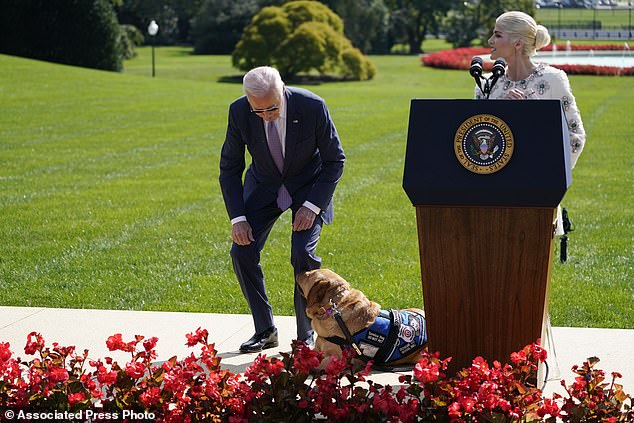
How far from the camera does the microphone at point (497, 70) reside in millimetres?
5164

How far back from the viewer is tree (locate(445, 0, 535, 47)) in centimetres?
5959

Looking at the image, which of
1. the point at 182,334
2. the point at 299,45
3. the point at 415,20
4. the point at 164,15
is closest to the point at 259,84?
the point at 182,334

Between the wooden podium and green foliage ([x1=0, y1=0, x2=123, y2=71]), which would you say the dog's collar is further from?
green foliage ([x1=0, y1=0, x2=123, y2=71])

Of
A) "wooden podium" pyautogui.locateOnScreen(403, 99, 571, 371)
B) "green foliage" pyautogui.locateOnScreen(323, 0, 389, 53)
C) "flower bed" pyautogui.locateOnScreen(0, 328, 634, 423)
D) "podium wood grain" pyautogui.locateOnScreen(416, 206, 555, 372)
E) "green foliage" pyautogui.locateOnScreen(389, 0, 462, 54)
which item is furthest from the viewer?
"green foliage" pyautogui.locateOnScreen(389, 0, 462, 54)

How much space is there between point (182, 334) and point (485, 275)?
2.72 m

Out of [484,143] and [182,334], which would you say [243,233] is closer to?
[182,334]

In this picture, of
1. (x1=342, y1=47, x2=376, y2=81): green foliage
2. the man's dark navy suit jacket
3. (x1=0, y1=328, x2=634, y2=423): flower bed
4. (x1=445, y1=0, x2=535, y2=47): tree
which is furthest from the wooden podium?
(x1=445, y1=0, x2=535, y2=47): tree

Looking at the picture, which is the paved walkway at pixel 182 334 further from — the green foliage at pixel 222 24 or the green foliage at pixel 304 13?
the green foliage at pixel 222 24

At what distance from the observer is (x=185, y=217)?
39.6ft

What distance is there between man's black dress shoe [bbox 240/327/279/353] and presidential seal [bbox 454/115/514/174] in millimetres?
2335

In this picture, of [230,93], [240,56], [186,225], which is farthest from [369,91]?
[186,225]

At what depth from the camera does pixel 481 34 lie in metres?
60.9

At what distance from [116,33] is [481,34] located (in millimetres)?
25947

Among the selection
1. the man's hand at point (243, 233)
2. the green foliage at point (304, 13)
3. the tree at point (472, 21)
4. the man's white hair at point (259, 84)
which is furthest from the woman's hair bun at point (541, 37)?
the tree at point (472, 21)
